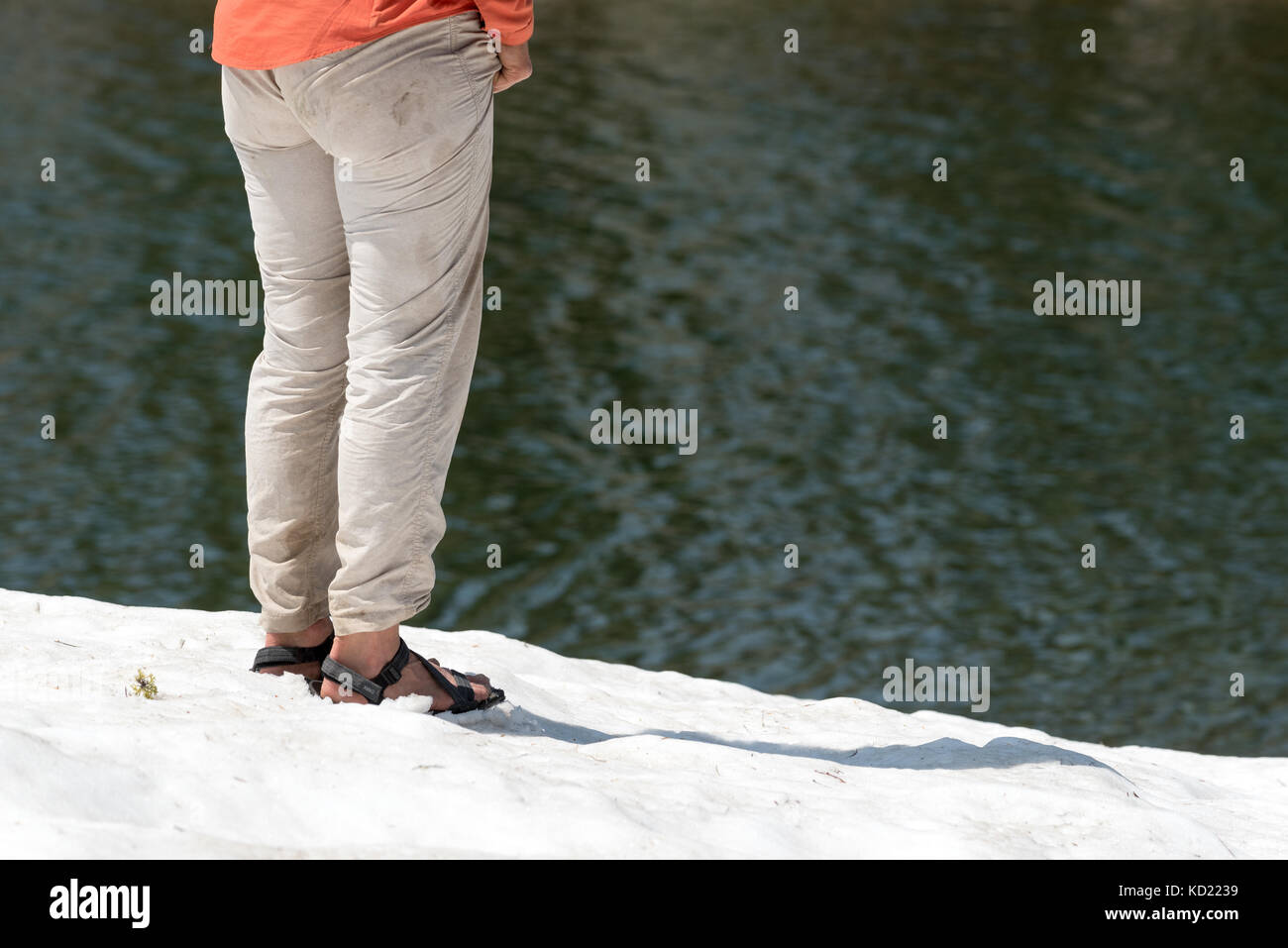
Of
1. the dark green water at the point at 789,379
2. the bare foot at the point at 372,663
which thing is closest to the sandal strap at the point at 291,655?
the bare foot at the point at 372,663

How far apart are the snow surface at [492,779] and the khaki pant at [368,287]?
1.55ft

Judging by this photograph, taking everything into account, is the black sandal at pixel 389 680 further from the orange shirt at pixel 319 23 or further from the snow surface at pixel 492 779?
the orange shirt at pixel 319 23

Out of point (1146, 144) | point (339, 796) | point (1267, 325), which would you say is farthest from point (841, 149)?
point (339, 796)

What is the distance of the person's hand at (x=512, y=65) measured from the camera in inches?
162

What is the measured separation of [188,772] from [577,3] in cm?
2525

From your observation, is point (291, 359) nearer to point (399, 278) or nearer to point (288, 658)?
point (399, 278)

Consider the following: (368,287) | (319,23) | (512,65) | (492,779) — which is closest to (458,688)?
(492,779)

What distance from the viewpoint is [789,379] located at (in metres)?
12.8

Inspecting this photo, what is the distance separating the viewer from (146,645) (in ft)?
17.1

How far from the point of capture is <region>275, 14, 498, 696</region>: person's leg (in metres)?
3.97

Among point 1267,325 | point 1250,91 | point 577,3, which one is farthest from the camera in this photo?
point 577,3

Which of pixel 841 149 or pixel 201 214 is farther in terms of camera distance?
pixel 841 149

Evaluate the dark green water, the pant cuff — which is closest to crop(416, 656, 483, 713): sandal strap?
the pant cuff

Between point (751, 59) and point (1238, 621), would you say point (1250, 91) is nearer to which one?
point (751, 59)
